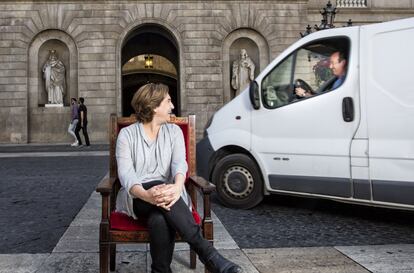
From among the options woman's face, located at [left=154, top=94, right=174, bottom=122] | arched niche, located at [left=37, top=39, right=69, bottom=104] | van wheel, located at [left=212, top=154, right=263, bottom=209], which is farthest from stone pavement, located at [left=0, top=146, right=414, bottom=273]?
arched niche, located at [left=37, top=39, right=69, bottom=104]

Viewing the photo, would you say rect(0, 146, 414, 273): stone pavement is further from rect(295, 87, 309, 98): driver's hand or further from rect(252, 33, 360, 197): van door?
rect(295, 87, 309, 98): driver's hand

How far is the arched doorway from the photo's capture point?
82.6 feet

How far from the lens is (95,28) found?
69.5ft

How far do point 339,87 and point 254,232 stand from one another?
189 cm

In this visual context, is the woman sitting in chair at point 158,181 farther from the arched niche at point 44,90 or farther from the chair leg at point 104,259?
the arched niche at point 44,90

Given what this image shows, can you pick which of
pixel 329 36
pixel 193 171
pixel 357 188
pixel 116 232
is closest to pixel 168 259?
pixel 116 232

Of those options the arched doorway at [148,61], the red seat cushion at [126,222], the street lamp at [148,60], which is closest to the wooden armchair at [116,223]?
the red seat cushion at [126,222]

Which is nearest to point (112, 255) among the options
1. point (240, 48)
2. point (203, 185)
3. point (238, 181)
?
point (203, 185)

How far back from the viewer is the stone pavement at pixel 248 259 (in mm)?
3686

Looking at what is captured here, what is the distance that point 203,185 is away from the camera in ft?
10.6

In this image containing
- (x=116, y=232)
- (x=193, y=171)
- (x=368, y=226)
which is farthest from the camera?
(x=368, y=226)

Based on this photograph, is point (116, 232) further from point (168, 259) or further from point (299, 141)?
point (299, 141)

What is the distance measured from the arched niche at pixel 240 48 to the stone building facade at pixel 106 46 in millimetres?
47

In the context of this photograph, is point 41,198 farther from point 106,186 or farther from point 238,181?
point 106,186
